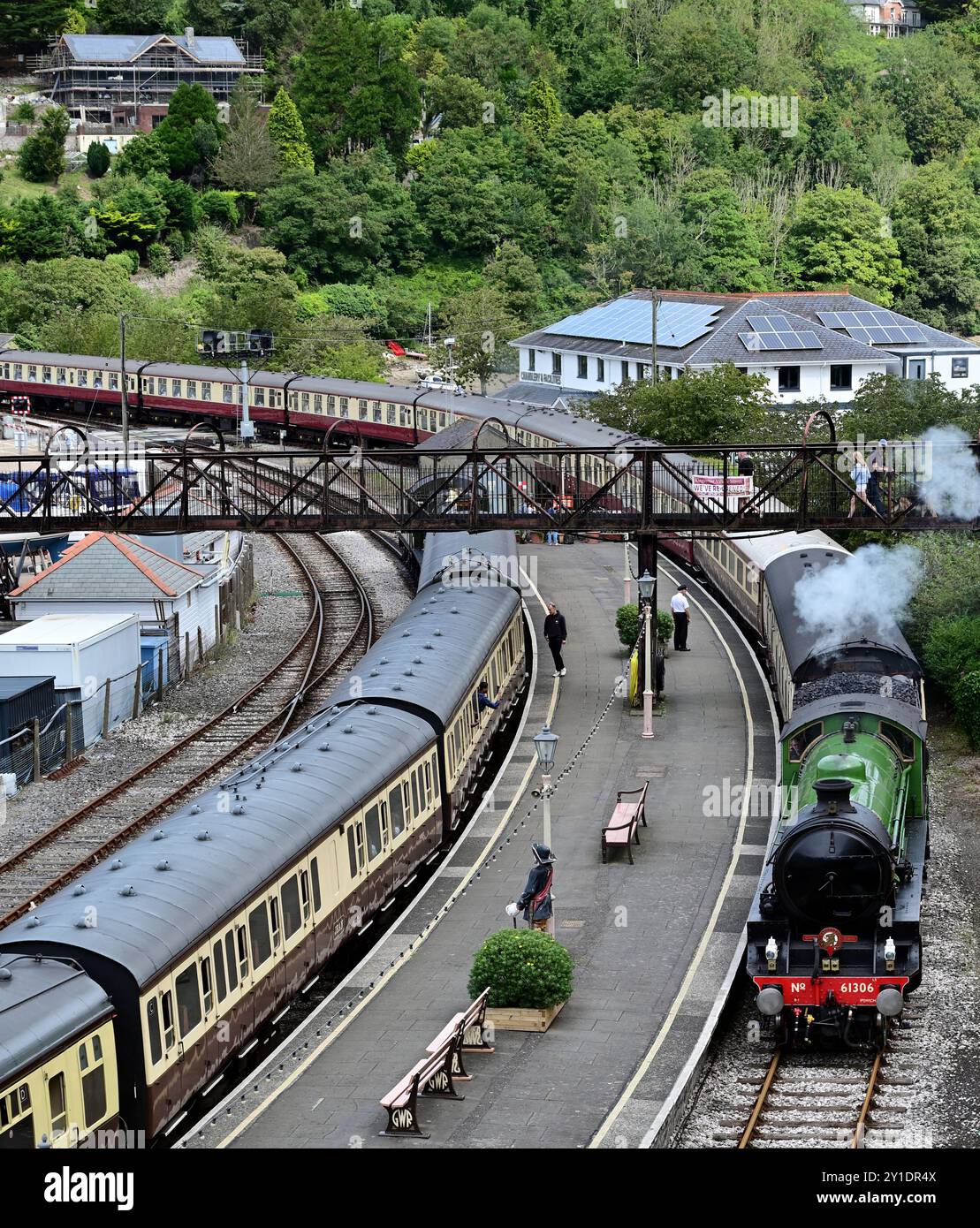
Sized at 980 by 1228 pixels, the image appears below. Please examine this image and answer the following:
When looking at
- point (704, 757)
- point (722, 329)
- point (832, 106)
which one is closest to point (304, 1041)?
point (704, 757)

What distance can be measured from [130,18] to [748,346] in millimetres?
88309

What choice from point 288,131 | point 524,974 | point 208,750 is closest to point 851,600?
point 524,974

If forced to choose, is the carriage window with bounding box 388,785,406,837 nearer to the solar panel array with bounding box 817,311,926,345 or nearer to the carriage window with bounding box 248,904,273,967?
the carriage window with bounding box 248,904,273,967

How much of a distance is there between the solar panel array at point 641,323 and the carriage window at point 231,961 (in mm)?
65835

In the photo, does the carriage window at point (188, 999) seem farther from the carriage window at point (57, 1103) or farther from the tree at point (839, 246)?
the tree at point (839, 246)

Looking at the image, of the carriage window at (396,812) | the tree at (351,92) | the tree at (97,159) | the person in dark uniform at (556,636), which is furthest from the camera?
the tree at (351,92)

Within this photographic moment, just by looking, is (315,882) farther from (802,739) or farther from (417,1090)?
(802,739)

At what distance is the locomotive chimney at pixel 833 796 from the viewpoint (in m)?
20.1

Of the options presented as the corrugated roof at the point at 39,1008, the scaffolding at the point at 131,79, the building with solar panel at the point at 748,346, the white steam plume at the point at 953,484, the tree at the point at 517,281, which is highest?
the scaffolding at the point at 131,79

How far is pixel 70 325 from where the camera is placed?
97812mm

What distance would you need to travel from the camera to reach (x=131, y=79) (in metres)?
139

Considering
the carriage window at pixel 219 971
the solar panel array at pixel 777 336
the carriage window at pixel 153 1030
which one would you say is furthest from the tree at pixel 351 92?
the carriage window at pixel 153 1030

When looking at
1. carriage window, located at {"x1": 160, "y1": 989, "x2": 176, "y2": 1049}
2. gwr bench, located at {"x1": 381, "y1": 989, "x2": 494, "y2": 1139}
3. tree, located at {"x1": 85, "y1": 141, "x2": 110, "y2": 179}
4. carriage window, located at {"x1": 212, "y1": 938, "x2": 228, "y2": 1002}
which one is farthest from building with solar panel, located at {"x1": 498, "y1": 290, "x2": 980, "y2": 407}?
carriage window, located at {"x1": 160, "y1": 989, "x2": 176, "y2": 1049}

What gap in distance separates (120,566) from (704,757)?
15253 millimetres
